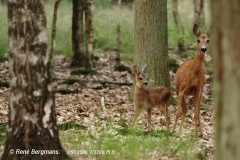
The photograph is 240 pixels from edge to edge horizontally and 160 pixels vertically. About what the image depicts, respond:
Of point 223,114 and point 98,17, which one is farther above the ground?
→ point 98,17

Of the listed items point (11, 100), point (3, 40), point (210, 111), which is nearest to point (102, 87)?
point (210, 111)

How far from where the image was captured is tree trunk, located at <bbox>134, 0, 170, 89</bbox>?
37.8ft

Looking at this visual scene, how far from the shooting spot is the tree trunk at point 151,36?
37.8 feet

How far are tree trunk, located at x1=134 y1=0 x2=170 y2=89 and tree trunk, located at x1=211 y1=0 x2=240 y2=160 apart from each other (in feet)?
22.5

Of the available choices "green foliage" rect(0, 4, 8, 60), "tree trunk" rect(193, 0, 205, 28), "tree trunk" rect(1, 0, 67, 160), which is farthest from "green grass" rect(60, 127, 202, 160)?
"tree trunk" rect(193, 0, 205, 28)

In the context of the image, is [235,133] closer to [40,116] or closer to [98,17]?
[40,116]

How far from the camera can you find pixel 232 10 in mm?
4602

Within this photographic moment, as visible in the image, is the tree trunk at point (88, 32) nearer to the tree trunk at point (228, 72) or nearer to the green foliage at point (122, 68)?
the green foliage at point (122, 68)

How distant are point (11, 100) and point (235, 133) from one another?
255 cm

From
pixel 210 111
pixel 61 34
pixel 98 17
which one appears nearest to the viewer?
pixel 210 111

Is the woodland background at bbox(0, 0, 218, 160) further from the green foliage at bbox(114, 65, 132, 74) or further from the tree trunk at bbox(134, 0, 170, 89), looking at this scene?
the tree trunk at bbox(134, 0, 170, 89)

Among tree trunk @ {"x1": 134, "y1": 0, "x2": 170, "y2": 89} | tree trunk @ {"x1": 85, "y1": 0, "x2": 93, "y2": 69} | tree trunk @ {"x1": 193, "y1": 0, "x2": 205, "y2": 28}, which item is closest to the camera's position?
tree trunk @ {"x1": 134, "y1": 0, "x2": 170, "y2": 89}

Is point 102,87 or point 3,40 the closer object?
point 102,87

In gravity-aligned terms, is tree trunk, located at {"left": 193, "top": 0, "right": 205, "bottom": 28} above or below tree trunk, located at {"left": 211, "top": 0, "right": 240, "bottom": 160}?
above
